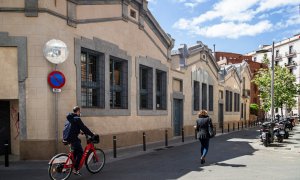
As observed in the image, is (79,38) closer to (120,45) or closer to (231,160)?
(120,45)

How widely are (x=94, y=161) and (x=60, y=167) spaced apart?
123 cm

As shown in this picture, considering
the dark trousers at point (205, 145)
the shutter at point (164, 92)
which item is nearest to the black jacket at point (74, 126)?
the dark trousers at point (205, 145)

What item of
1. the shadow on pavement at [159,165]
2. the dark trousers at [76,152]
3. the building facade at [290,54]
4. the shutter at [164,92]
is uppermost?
the building facade at [290,54]

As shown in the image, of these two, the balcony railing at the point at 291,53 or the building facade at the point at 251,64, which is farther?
the balcony railing at the point at 291,53

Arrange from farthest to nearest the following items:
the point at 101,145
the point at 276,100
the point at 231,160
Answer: the point at 276,100
the point at 101,145
the point at 231,160

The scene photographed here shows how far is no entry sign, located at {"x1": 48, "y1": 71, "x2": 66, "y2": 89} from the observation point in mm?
10297

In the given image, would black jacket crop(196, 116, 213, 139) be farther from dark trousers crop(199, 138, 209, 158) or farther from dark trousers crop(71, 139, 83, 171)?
dark trousers crop(71, 139, 83, 171)

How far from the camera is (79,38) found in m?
11.9

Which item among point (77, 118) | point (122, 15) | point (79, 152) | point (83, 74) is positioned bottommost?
point (79, 152)

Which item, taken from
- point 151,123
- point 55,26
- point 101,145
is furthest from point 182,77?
point 55,26

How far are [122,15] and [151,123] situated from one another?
20.6 ft

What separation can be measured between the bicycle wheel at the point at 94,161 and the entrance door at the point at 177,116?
12.6 meters

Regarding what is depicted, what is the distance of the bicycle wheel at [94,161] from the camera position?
822 centimetres

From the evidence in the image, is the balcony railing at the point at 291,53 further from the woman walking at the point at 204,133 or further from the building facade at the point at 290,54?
the woman walking at the point at 204,133
